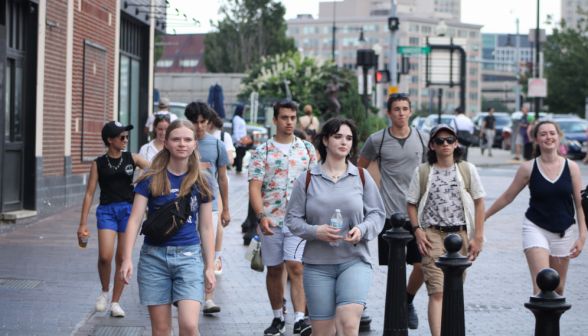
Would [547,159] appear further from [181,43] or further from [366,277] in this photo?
[181,43]

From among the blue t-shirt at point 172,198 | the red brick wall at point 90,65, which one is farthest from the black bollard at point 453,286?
the red brick wall at point 90,65

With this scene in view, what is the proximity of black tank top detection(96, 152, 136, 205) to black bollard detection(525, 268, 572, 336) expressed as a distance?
4.11 metres

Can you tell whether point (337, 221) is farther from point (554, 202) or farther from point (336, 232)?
point (554, 202)

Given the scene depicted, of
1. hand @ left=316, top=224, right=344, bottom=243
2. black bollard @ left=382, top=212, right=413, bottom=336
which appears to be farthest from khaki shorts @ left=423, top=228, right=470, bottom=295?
hand @ left=316, top=224, right=344, bottom=243

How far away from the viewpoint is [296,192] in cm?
485

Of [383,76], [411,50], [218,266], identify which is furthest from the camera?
[383,76]

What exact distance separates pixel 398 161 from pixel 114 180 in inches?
98.1

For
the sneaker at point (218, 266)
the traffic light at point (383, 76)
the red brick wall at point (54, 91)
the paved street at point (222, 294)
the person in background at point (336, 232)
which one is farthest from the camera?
the traffic light at point (383, 76)

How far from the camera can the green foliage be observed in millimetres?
43375

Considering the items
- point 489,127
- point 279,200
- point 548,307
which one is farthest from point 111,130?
point 489,127

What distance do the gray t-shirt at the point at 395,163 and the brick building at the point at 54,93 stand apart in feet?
24.1

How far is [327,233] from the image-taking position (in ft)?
14.8

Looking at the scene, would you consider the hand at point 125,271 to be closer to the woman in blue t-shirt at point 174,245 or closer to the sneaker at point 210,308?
the woman in blue t-shirt at point 174,245

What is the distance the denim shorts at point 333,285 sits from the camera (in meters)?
4.57
